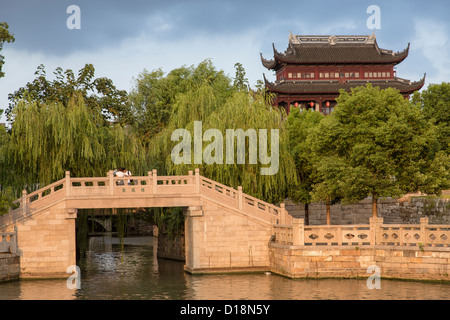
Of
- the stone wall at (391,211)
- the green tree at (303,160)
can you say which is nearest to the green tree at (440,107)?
the stone wall at (391,211)

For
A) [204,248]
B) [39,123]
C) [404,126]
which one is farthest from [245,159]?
[39,123]

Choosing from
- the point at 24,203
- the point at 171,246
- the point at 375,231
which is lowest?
the point at 171,246

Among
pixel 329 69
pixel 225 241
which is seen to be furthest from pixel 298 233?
pixel 329 69

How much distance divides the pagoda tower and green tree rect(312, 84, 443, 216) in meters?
24.6

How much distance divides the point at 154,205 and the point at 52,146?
16.9 ft

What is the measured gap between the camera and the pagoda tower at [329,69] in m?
53.8

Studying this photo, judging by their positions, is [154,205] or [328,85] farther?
[328,85]

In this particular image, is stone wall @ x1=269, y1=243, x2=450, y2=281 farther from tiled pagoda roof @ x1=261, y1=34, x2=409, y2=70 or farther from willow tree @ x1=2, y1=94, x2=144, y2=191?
tiled pagoda roof @ x1=261, y1=34, x2=409, y2=70

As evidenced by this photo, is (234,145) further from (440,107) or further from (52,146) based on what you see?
(440,107)

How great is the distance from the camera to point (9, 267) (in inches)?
952

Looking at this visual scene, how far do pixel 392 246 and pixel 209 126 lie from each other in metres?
9.47

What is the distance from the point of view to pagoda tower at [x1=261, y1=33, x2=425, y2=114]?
5375 cm

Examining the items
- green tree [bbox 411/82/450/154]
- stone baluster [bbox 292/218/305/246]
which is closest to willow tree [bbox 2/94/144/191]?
stone baluster [bbox 292/218/305/246]

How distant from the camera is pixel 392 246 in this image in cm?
2275
